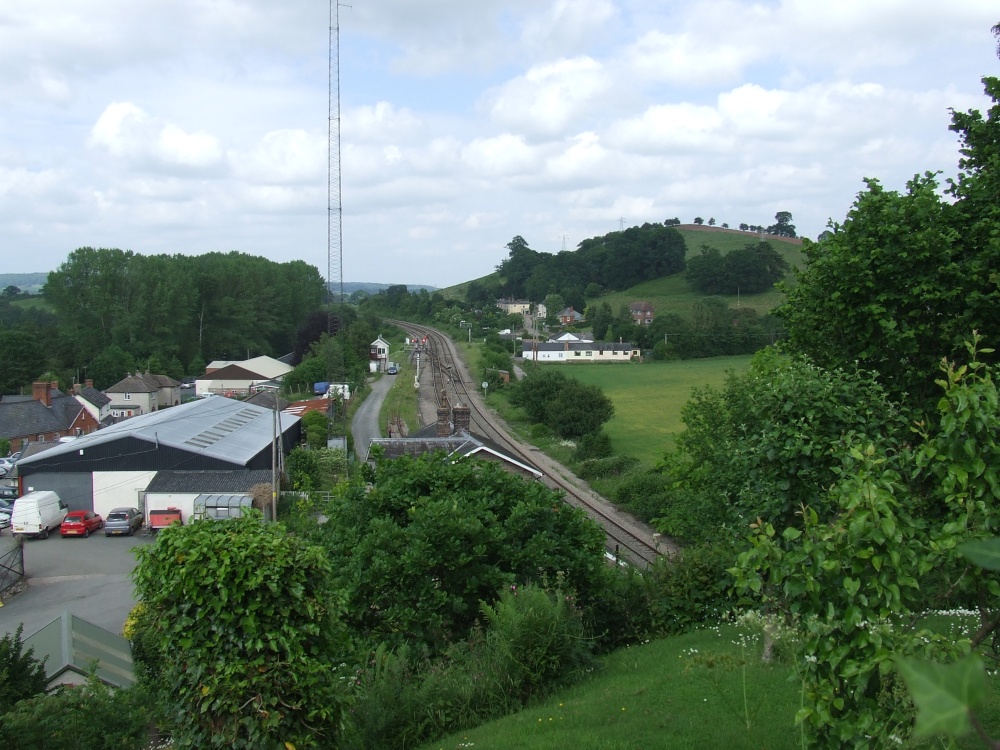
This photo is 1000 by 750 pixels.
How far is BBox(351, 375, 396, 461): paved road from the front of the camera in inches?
1639

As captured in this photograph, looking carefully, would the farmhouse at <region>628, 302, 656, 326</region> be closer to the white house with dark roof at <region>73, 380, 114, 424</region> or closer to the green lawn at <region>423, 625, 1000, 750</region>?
the white house with dark roof at <region>73, 380, 114, 424</region>

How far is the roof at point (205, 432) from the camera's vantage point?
101 ft

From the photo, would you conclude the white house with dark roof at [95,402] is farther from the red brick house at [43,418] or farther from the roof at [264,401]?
the roof at [264,401]

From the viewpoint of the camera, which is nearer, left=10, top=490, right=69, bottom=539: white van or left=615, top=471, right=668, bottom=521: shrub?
left=10, top=490, right=69, bottom=539: white van

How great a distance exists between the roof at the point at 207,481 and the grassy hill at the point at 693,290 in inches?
2542

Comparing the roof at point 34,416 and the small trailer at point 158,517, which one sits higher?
the roof at point 34,416

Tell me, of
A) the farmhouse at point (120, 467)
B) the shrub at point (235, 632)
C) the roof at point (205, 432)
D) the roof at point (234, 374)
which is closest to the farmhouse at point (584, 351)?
the roof at point (234, 374)

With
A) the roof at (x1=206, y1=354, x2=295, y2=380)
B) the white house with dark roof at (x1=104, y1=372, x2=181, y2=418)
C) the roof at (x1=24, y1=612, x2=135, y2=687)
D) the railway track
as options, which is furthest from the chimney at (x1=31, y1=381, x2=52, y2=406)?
the roof at (x1=24, y1=612, x2=135, y2=687)

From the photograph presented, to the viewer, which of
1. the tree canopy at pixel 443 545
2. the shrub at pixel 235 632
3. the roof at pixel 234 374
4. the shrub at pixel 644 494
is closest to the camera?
the shrub at pixel 235 632

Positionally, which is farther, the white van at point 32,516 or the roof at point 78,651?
the white van at point 32,516

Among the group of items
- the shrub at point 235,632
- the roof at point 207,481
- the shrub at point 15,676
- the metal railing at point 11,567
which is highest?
the shrub at point 235,632

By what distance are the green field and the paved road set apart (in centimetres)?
1297

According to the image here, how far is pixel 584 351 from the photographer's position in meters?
85.1

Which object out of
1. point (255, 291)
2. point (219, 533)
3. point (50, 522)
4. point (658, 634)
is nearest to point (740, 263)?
point (255, 291)
